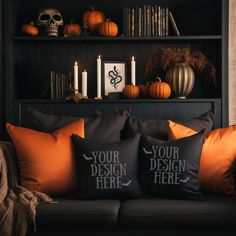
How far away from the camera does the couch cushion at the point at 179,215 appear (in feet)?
A: 9.09

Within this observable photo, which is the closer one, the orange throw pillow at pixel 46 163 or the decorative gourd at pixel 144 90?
the orange throw pillow at pixel 46 163

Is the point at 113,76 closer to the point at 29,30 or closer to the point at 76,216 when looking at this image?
the point at 29,30

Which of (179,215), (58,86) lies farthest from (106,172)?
(58,86)

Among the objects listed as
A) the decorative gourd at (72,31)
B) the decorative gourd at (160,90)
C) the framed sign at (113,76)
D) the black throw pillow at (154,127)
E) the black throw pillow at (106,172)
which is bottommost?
the black throw pillow at (106,172)

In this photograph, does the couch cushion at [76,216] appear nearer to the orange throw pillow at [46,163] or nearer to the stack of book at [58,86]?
the orange throw pillow at [46,163]

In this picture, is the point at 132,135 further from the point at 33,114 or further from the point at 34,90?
the point at 34,90

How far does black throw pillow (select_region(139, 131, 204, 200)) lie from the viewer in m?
3.02

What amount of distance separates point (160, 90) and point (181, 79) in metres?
0.18

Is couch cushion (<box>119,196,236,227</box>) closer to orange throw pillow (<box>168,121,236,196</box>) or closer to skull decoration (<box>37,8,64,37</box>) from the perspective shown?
orange throw pillow (<box>168,121,236,196</box>)

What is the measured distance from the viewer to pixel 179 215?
9.12ft

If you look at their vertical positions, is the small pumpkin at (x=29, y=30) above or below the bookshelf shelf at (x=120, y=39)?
above

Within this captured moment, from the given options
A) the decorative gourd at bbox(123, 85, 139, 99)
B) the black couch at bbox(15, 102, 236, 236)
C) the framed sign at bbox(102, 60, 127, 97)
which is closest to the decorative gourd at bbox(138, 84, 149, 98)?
the decorative gourd at bbox(123, 85, 139, 99)

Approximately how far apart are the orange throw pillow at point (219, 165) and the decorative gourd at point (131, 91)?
2.96 feet

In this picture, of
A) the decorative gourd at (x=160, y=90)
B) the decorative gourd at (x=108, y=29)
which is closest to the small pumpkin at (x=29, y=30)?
the decorative gourd at (x=108, y=29)
